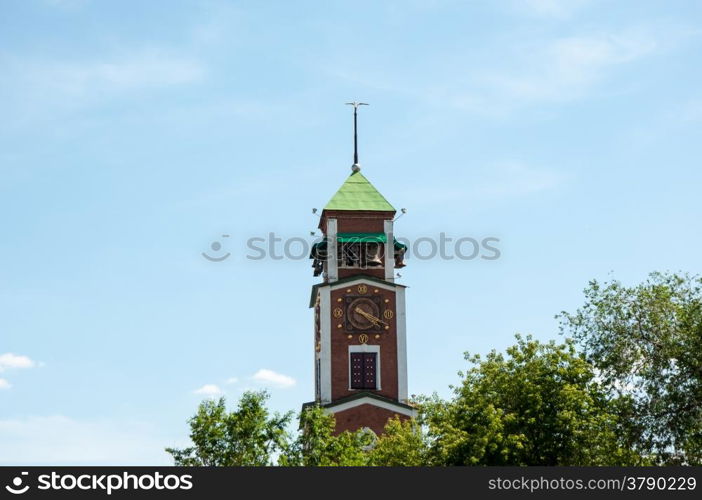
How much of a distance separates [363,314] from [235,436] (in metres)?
19.5

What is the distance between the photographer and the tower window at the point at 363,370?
72500mm

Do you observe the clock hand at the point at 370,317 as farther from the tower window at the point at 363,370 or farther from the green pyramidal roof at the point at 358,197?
the green pyramidal roof at the point at 358,197

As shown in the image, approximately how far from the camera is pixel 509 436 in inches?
1925

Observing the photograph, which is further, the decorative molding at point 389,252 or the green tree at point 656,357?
the decorative molding at point 389,252

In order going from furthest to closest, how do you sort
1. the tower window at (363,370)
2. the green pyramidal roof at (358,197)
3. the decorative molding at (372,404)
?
the green pyramidal roof at (358,197) → the tower window at (363,370) → the decorative molding at (372,404)

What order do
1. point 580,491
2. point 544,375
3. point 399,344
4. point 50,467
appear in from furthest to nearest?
point 399,344
point 544,375
point 580,491
point 50,467

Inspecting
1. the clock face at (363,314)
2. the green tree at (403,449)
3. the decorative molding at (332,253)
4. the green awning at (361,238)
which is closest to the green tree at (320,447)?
the green tree at (403,449)

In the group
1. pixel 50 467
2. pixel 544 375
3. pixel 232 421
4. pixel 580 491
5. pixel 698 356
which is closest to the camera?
pixel 50 467

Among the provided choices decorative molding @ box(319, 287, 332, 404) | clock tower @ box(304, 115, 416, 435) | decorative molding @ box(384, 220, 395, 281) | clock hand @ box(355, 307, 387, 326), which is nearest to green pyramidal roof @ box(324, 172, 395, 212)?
clock tower @ box(304, 115, 416, 435)

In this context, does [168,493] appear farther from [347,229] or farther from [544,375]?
[347,229]

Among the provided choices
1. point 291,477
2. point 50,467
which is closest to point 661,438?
point 291,477

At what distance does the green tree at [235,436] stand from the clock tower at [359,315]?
534 inches

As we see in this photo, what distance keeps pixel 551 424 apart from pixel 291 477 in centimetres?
2471

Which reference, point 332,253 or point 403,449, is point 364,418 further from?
point 403,449
